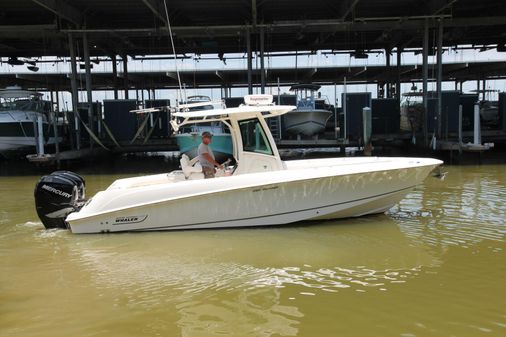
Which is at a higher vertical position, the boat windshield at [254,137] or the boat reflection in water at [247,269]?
the boat windshield at [254,137]

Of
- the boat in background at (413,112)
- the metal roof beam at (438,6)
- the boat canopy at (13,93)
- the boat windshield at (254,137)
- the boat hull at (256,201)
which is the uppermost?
the metal roof beam at (438,6)

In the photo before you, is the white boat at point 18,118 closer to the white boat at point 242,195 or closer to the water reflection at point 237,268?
the white boat at point 242,195

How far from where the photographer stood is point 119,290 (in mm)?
4816

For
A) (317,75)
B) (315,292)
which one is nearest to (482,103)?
(317,75)

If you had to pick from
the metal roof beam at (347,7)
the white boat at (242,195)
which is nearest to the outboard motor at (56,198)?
the white boat at (242,195)

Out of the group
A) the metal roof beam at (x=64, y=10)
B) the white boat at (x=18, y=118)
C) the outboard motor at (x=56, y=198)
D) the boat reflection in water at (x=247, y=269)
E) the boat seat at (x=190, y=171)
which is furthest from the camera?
the white boat at (x=18, y=118)

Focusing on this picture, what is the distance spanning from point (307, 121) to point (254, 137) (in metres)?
12.4

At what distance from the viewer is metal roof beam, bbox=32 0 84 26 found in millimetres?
16212

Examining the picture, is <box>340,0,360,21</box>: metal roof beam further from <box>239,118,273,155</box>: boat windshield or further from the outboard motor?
the outboard motor

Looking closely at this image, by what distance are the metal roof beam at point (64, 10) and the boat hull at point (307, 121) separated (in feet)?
30.4

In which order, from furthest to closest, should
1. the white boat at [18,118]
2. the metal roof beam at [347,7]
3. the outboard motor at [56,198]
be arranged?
the white boat at [18,118] < the metal roof beam at [347,7] < the outboard motor at [56,198]

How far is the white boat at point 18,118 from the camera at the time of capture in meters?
19.2

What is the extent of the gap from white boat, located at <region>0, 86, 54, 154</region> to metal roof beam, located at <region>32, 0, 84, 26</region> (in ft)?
13.3

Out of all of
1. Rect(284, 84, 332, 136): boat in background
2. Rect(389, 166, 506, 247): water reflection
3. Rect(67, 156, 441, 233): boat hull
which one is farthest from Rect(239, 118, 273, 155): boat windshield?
Rect(284, 84, 332, 136): boat in background
